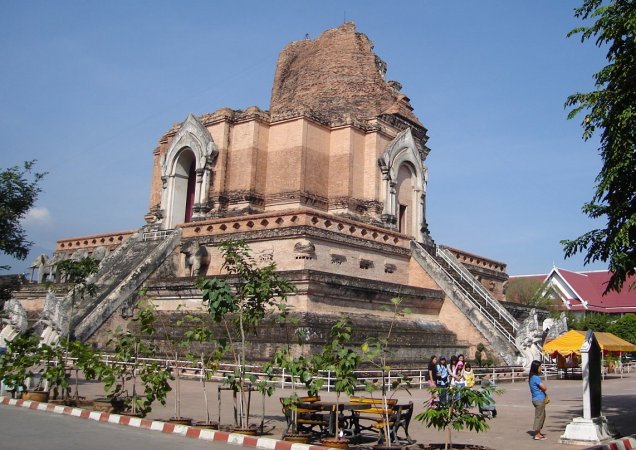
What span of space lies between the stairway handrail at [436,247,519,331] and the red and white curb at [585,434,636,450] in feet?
39.7

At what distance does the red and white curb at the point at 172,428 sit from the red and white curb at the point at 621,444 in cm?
387

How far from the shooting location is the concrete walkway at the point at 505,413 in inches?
386

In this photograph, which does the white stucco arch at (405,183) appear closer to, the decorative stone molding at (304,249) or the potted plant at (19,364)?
the decorative stone molding at (304,249)

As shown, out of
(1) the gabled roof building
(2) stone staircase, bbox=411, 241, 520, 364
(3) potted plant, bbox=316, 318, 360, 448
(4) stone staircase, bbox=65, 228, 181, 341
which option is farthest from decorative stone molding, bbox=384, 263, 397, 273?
(1) the gabled roof building

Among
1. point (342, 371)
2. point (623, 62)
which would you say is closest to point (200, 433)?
point (342, 371)

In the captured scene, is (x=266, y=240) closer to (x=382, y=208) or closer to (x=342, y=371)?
(x=382, y=208)

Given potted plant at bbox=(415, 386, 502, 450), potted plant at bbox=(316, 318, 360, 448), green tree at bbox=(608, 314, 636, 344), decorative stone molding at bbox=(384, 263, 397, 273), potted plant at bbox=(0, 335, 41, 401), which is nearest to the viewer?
potted plant at bbox=(415, 386, 502, 450)

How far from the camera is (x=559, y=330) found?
2606cm

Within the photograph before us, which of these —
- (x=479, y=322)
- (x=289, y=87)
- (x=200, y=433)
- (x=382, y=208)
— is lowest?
(x=200, y=433)

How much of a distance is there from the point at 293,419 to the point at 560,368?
57.6 ft

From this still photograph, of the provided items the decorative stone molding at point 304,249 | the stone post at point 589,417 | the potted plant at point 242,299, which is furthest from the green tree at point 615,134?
the decorative stone molding at point 304,249

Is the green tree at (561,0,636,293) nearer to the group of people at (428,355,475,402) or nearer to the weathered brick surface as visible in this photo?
the group of people at (428,355,475,402)

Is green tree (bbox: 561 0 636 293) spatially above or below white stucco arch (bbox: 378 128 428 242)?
below

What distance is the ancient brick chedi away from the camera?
19.7 meters
